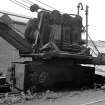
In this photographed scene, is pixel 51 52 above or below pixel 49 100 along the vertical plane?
above

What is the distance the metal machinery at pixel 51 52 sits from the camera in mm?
7297

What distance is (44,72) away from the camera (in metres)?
7.48

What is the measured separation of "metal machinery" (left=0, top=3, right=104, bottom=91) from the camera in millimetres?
7297

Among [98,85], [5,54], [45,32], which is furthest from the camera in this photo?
[5,54]

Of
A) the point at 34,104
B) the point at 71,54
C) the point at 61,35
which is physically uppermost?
the point at 61,35

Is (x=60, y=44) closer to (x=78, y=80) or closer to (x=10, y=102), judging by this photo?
(x=78, y=80)

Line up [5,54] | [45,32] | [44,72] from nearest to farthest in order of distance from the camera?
[44,72] → [45,32] → [5,54]

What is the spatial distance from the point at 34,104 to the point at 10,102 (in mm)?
653

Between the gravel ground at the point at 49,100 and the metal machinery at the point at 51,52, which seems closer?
the gravel ground at the point at 49,100

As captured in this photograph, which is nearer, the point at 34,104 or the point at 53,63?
the point at 34,104

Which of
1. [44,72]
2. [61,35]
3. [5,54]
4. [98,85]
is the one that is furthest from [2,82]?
[5,54]

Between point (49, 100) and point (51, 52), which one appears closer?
point (49, 100)

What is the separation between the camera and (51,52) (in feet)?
23.9

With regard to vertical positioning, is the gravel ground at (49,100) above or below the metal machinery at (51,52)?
below
